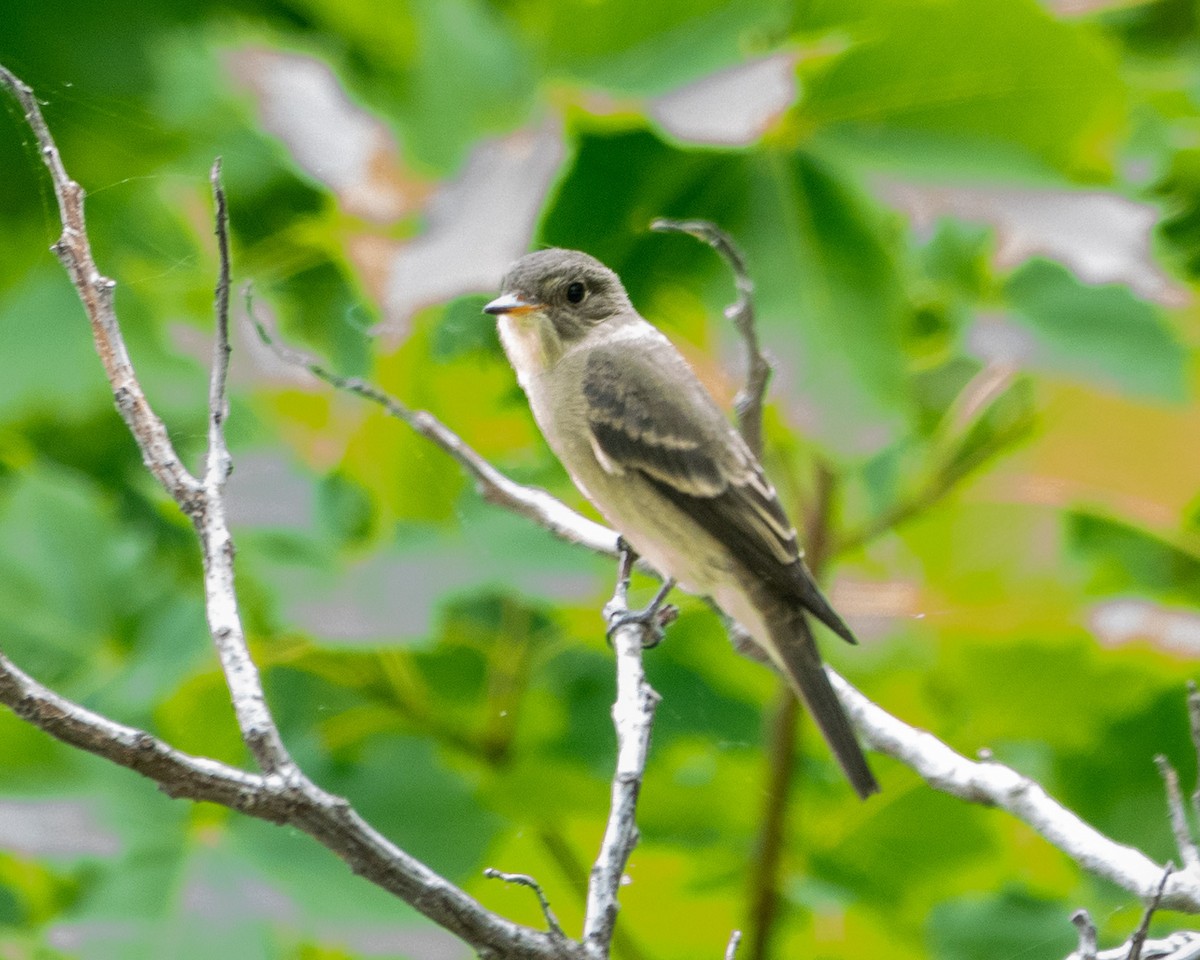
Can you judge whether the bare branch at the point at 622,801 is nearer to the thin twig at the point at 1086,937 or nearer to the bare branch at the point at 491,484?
the bare branch at the point at 491,484

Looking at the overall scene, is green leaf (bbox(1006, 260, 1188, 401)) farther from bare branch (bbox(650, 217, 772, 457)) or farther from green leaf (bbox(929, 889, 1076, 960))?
green leaf (bbox(929, 889, 1076, 960))

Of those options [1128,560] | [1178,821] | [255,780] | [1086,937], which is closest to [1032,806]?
[1178,821]

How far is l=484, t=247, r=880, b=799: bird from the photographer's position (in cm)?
208

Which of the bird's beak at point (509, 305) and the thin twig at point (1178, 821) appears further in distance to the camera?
the bird's beak at point (509, 305)

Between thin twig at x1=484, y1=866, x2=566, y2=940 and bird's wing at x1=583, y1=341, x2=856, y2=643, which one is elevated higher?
bird's wing at x1=583, y1=341, x2=856, y2=643

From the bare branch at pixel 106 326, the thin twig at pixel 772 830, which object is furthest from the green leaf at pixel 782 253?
the bare branch at pixel 106 326

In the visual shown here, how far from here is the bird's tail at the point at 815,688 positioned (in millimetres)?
1788

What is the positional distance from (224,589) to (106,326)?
0.29 meters

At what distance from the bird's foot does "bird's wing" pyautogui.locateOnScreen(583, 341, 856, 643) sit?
0.14 metres

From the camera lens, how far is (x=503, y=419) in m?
2.78

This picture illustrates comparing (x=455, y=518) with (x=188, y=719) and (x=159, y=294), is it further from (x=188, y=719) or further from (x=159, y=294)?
(x=159, y=294)

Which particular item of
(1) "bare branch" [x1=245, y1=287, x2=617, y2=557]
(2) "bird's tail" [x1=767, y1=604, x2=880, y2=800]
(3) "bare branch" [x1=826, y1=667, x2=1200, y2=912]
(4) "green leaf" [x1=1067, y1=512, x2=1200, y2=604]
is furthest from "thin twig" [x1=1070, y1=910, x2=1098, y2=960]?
(4) "green leaf" [x1=1067, y1=512, x2=1200, y2=604]

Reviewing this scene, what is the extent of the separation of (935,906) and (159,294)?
6.32 ft

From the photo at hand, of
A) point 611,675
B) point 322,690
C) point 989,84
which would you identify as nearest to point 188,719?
point 322,690
